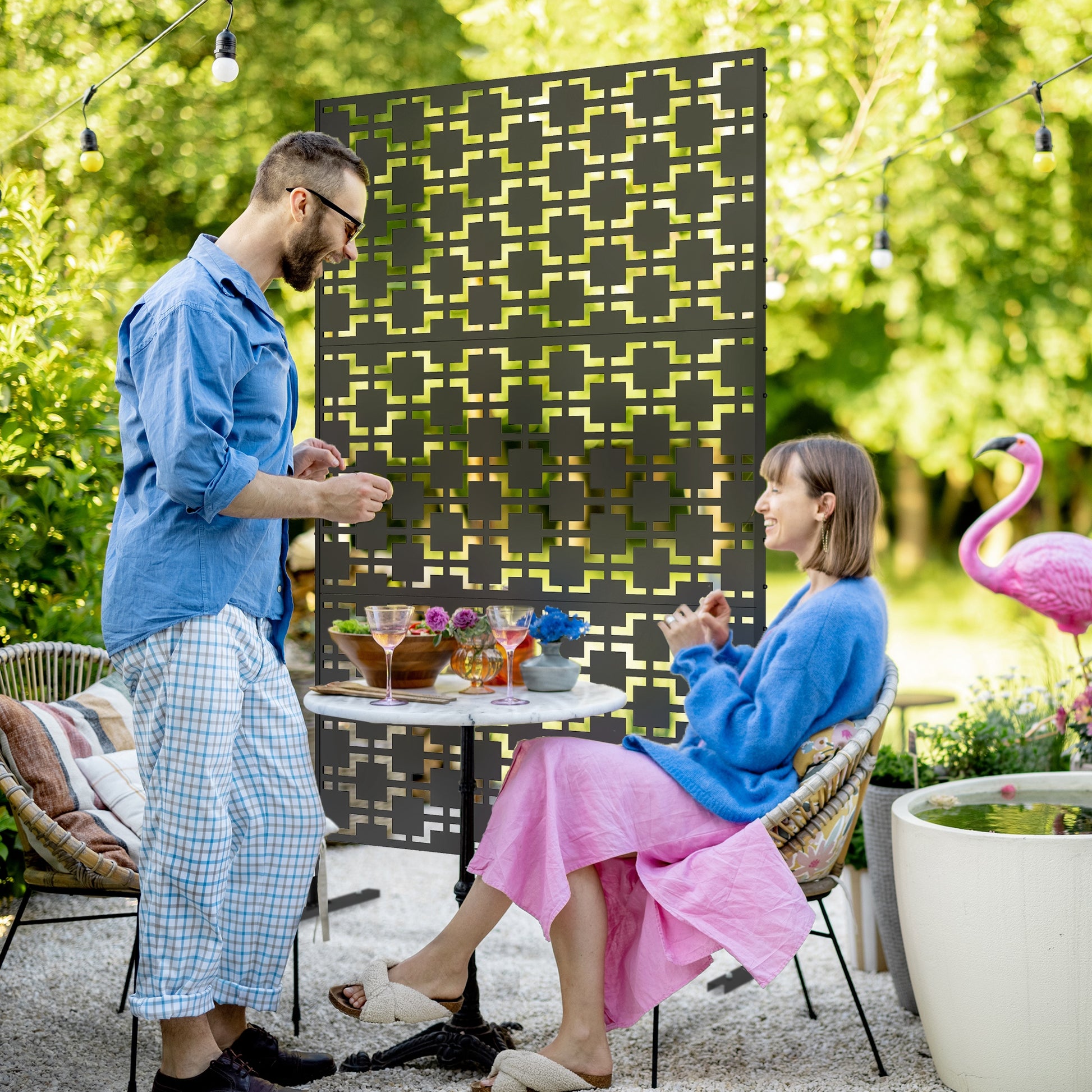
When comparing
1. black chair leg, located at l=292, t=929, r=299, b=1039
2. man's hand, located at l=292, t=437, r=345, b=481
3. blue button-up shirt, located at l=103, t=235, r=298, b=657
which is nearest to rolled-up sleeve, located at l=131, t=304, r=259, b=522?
blue button-up shirt, located at l=103, t=235, r=298, b=657

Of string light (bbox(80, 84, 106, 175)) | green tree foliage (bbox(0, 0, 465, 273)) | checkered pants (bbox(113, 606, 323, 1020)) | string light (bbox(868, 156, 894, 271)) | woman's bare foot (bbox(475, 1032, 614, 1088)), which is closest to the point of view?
checkered pants (bbox(113, 606, 323, 1020))

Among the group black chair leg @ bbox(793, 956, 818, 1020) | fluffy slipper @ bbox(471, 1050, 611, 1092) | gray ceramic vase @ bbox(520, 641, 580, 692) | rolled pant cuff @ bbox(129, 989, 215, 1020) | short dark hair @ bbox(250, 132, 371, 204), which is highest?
short dark hair @ bbox(250, 132, 371, 204)

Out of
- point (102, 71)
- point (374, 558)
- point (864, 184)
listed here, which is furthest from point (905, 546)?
point (374, 558)

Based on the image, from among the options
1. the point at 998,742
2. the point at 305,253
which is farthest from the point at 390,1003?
the point at 998,742

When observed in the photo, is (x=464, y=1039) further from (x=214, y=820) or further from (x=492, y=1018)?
(x=214, y=820)

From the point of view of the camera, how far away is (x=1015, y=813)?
2.80 metres

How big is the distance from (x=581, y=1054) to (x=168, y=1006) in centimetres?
89

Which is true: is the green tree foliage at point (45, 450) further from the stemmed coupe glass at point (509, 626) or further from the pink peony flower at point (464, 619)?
the stemmed coupe glass at point (509, 626)

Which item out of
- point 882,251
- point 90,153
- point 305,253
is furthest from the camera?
point 882,251

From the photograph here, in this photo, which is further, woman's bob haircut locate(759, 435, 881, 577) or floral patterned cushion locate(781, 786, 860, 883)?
woman's bob haircut locate(759, 435, 881, 577)

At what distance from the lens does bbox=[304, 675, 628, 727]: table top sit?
8.69 ft

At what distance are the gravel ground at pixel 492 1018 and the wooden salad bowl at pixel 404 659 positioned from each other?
95 cm

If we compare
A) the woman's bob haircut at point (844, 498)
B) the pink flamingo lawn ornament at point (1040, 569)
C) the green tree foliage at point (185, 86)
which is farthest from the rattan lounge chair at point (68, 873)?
the green tree foliage at point (185, 86)

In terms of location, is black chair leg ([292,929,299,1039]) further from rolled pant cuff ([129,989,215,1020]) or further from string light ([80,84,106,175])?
string light ([80,84,106,175])
